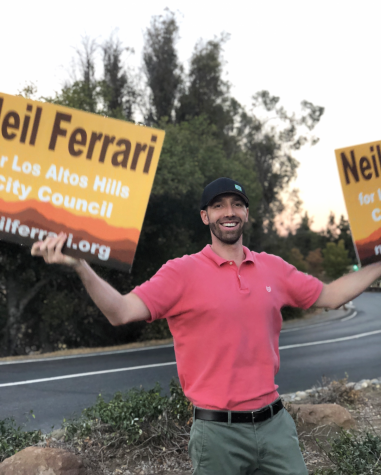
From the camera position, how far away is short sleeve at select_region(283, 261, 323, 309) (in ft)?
9.16

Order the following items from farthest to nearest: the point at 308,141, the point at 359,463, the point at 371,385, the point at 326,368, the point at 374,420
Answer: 1. the point at 308,141
2. the point at 326,368
3. the point at 371,385
4. the point at 374,420
5. the point at 359,463

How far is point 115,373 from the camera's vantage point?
37.2 ft

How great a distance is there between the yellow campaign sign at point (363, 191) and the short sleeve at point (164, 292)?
3.31 ft

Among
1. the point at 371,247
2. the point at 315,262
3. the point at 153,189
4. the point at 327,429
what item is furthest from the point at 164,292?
the point at 315,262

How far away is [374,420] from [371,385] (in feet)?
7.48

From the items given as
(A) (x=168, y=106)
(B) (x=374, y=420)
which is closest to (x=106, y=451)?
(B) (x=374, y=420)

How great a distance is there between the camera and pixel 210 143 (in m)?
21.6

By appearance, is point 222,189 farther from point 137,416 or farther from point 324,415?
point 324,415

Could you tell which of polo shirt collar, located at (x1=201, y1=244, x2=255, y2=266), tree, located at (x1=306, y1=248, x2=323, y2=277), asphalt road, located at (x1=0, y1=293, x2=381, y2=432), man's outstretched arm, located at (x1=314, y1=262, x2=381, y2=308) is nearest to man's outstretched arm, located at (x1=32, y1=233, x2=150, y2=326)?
polo shirt collar, located at (x1=201, y1=244, x2=255, y2=266)

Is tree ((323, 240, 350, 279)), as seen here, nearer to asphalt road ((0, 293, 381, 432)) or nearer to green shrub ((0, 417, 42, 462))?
asphalt road ((0, 293, 381, 432))

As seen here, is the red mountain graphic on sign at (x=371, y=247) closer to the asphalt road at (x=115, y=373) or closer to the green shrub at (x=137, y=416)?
the green shrub at (x=137, y=416)

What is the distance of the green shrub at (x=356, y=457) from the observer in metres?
3.56

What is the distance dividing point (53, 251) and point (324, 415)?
3805 mm

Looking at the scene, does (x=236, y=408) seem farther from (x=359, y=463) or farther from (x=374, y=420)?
(x=374, y=420)
